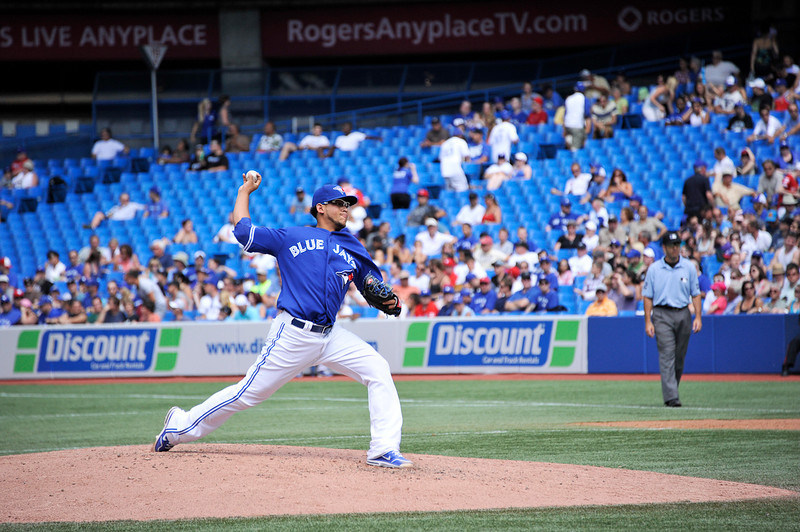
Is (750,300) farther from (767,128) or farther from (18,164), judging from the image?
(18,164)

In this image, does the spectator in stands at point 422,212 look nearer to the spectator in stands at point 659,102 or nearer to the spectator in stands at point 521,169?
the spectator in stands at point 521,169

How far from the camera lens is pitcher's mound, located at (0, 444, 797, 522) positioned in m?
5.47

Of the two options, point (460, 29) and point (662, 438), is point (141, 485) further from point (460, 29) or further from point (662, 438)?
point (460, 29)

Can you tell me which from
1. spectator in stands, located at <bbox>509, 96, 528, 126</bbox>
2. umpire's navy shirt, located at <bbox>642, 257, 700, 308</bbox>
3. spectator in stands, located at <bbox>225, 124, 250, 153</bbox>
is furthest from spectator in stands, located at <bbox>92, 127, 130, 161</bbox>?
umpire's navy shirt, located at <bbox>642, 257, 700, 308</bbox>

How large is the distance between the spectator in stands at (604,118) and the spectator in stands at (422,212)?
4.28 m

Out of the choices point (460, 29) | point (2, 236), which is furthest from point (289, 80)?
point (2, 236)

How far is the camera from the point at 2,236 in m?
25.1

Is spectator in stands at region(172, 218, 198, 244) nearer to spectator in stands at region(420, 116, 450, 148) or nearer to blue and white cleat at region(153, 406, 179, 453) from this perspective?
spectator in stands at region(420, 116, 450, 148)

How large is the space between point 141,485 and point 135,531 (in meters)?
1.00

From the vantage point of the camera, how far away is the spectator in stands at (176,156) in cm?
2633

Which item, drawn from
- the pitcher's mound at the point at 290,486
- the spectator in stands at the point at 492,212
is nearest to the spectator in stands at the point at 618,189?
the spectator in stands at the point at 492,212

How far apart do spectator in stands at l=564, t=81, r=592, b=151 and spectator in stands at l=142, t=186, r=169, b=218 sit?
9.81m

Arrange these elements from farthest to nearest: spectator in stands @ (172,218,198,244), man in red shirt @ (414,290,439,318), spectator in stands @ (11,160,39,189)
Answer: spectator in stands @ (11,160,39,189)
spectator in stands @ (172,218,198,244)
man in red shirt @ (414,290,439,318)

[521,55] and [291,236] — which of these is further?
[521,55]
